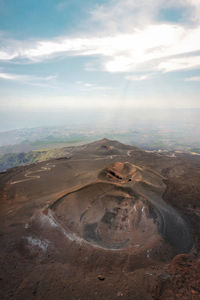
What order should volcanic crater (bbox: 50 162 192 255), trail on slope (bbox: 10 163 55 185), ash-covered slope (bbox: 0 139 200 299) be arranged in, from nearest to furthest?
ash-covered slope (bbox: 0 139 200 299) < volcanic crater (bbox: 50 162 192 255) < trail on slope (bbox: 10 163 55 185)

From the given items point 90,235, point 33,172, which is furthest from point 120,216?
point 33,172

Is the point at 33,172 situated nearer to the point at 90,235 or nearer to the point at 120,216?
the point at 90,235

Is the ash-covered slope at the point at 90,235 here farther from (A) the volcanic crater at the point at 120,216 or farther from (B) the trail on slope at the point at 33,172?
(B) the trail on slope at the point at 33,172

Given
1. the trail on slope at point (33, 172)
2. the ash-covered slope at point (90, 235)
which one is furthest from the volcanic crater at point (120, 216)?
the trail on slope at point (33, 172)

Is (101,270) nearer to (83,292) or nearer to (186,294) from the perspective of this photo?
(83,292)

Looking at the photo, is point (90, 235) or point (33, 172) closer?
point (90, 235)

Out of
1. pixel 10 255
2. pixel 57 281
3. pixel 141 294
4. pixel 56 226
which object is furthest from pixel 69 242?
pixel 141 294

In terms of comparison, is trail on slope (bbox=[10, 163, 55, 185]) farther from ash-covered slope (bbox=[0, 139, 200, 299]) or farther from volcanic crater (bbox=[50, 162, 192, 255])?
volcanic crater (bbox=[50, 162, 192, 255])

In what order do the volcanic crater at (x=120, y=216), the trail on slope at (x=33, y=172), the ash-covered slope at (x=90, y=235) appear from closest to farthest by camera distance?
1. the ash-covered slope at (x=90, y=235)
2. the volcanic crater at (x=120, y=216)
3. the trail on slope at (x=33, y=172)

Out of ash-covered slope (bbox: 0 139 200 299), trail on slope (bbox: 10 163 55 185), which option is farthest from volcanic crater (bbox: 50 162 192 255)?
trail on slope (bbox: 10 163 55 185)
